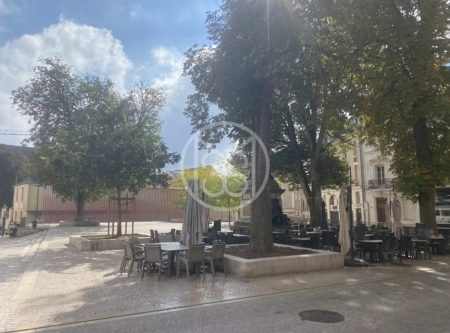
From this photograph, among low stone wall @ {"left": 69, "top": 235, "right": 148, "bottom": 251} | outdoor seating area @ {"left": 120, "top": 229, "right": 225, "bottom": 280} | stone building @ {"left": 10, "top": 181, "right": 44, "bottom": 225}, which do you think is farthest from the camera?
stone building @ {"left": 10, "top": 181, "right": 44, "bottom": 225}

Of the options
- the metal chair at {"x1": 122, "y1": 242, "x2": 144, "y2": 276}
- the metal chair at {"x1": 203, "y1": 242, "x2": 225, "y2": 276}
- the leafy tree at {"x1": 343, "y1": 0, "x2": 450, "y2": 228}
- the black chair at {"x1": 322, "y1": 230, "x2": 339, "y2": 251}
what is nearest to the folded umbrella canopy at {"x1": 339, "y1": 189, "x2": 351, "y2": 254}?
the black chair at {"x1": 322, "y1": 230, "x2": 339, "y2": 251}

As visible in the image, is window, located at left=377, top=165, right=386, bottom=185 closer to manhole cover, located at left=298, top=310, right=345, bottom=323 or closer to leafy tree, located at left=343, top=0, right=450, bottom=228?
leafy tree, located at left=343, top=0, right=450, bottom=228

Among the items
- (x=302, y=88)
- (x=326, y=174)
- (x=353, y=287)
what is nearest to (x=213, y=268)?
(x=353, y=287)

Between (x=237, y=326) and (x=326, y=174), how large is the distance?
1961 centimetres

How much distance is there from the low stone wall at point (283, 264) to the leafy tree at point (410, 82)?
20.2ft

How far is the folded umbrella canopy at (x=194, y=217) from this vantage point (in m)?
11.1

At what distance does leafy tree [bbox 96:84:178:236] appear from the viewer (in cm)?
1752

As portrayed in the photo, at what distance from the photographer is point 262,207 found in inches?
485

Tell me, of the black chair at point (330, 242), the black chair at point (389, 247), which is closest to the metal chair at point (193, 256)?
the black chair at point (330, 242)

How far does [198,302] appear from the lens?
25.0 ft

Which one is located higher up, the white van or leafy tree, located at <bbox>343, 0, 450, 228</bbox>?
leafy tree, located at <bbox>343, 0, 450, 228</bbox>

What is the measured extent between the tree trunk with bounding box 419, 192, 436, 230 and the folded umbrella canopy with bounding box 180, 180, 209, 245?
10296 millimetres

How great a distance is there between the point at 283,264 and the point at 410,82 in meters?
7.73

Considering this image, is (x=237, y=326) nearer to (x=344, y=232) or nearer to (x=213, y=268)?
(x=213, y=268)
